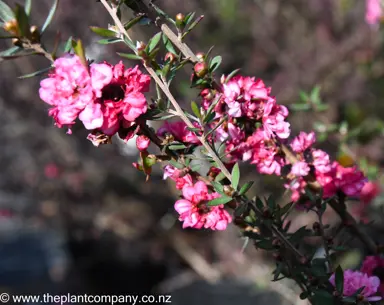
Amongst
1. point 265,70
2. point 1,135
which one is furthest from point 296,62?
point 1,135

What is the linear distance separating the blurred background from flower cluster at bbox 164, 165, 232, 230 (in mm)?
Result: 2198

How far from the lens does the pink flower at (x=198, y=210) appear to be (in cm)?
84

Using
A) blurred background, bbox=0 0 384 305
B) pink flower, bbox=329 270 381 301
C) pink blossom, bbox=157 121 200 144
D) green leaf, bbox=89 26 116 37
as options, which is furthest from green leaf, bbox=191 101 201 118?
blurred background, bbox=0 0 384 305

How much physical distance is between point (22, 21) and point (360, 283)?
29.3 inches

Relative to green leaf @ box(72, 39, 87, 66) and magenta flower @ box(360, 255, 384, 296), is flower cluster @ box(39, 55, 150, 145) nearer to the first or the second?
green leaf @ box(72, 39, 87, 66)

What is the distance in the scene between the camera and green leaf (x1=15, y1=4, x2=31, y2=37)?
0.68 m

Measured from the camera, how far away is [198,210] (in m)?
0.85

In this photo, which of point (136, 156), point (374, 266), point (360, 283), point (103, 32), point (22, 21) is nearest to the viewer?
point (22, 21)

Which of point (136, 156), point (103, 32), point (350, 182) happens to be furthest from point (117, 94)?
point (136, 156)

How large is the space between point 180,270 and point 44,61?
183 cm

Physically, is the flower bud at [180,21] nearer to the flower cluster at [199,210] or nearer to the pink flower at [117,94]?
the pink flower at [117,94]

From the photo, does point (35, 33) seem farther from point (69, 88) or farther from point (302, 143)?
point (302, 143)

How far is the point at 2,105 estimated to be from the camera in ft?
11.4

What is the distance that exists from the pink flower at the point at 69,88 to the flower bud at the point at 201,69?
0.22 metres
